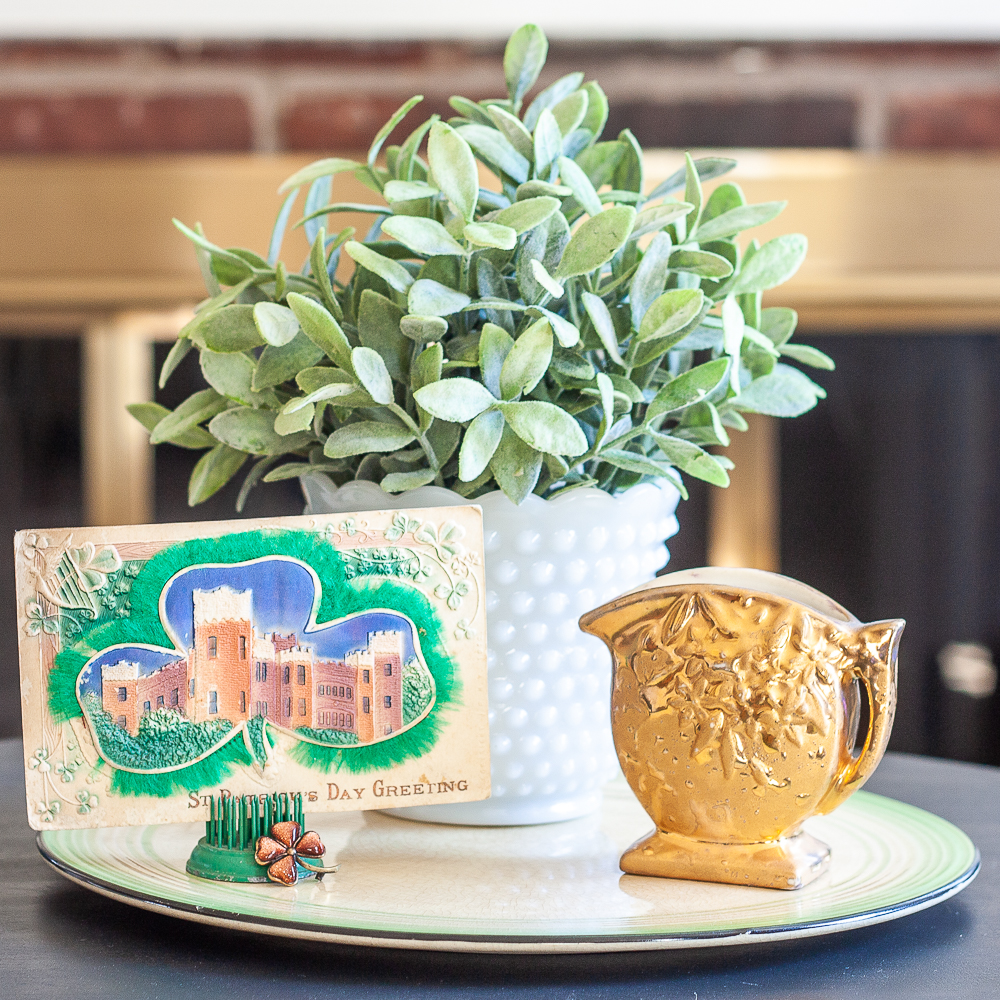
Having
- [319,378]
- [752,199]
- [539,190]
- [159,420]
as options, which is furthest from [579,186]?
[752,199]

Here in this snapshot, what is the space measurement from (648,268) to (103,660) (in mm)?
244

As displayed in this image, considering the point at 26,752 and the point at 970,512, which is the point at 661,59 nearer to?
the point at 970,512

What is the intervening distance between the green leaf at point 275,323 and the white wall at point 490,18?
0.91 m

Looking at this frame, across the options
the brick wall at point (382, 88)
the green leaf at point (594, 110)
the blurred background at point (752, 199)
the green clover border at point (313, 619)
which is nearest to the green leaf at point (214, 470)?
the green clover border at point (313, 619)

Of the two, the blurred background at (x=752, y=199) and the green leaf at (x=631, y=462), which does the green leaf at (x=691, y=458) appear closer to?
the green leaf at (x=631, y=462)

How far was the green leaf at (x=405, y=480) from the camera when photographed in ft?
1.50

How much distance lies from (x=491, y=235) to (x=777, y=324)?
17 centimetres

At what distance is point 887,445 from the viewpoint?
129 centimetres

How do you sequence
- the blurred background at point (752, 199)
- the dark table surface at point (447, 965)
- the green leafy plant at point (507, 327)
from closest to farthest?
the dark table surface at point (447, 965) → the green leafy plant at point (507, 327) → the blurred background at point (752, 199)

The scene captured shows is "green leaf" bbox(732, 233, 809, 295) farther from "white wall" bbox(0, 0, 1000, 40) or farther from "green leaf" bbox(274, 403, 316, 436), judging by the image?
"white wall" bbox(0, 0, 1000, 40)

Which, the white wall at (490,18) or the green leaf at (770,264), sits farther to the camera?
the white wall at (490,18)

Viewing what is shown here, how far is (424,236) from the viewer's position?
0.44 meters

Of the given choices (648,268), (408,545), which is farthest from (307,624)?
(648,268)

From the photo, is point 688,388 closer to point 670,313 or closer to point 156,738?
point 670,313
